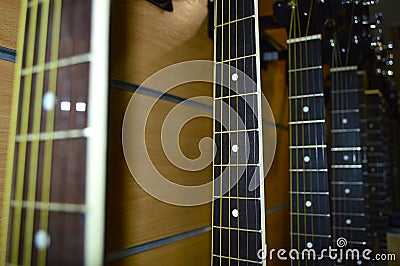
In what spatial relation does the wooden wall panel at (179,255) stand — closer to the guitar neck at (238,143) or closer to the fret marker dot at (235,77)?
the guitar neck at (238,143)

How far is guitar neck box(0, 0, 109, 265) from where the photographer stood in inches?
13.6

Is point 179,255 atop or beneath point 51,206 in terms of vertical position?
beneath

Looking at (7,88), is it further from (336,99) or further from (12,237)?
(336,99)

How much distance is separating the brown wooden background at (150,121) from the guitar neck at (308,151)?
0.23 m

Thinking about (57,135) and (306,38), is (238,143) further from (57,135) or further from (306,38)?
(306,38)

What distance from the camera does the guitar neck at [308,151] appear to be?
859 millimetres

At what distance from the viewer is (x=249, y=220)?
1.90 feet

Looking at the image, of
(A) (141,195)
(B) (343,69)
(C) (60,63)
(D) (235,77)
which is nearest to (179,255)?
(A) (141,195)

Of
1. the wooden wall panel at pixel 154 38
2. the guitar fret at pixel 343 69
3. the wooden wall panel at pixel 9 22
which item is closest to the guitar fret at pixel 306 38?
the wooden wall panel at pixel 154 38

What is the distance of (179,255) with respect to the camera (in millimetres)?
770

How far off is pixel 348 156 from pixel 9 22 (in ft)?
3.42

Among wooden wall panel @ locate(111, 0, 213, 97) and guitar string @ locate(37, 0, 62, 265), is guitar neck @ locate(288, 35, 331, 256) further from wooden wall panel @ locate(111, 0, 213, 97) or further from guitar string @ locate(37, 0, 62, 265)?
guitar string @ locate(37, 0, 62, 265)

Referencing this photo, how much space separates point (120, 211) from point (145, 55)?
0.31m

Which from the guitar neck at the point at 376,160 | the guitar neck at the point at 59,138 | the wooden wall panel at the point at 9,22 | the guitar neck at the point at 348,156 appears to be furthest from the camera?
the guitar neck at the point at 376,160
